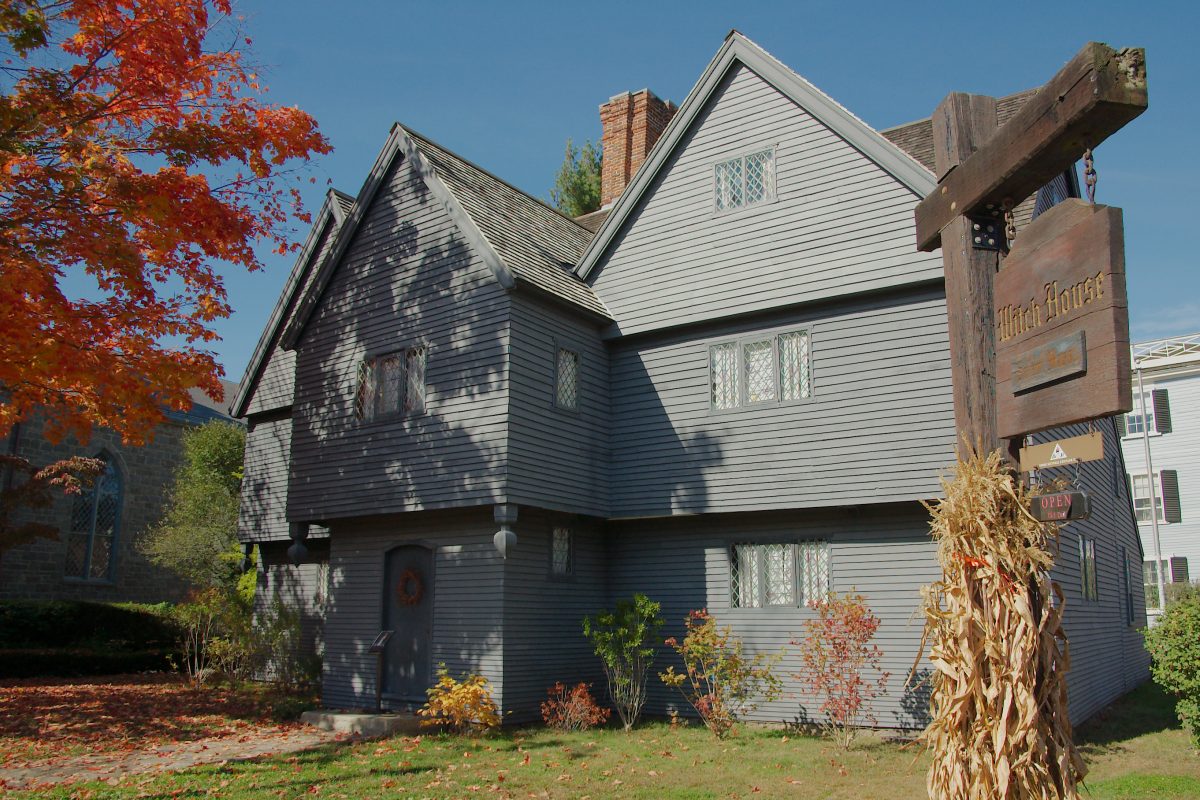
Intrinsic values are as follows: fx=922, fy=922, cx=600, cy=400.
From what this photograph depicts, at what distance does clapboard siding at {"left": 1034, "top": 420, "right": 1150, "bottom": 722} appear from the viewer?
1458 cm

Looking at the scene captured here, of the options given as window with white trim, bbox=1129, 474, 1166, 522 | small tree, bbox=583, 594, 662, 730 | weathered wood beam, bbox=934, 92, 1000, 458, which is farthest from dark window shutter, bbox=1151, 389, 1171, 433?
weathered wood beam, bbox=934, 92, 1000, 458

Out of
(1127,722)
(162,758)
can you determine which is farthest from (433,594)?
(1127,722)

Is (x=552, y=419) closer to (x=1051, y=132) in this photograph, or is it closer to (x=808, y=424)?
(x=808, y=424)

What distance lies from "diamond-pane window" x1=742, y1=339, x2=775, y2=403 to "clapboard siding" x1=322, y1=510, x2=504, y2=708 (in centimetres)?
484

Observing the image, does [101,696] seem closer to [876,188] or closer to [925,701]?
[925,701]

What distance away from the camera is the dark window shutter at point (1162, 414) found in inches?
1411

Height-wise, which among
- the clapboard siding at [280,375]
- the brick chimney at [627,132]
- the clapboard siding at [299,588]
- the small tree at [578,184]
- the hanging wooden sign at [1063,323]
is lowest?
the clapboard siding at [299,588]

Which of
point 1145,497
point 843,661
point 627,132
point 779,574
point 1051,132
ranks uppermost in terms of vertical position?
point 627,132

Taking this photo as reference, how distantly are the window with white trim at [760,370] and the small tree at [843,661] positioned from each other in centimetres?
341

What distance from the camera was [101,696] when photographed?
17.8 m

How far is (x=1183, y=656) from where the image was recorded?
11758 mm

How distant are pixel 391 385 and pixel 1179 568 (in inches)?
1289

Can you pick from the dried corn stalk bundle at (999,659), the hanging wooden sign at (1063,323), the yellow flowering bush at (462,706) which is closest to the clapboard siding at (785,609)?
the yellow flowering bush at (462,706)

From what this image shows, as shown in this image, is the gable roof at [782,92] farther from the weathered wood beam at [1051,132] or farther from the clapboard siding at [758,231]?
the weathered wood beam at [1051,132]
